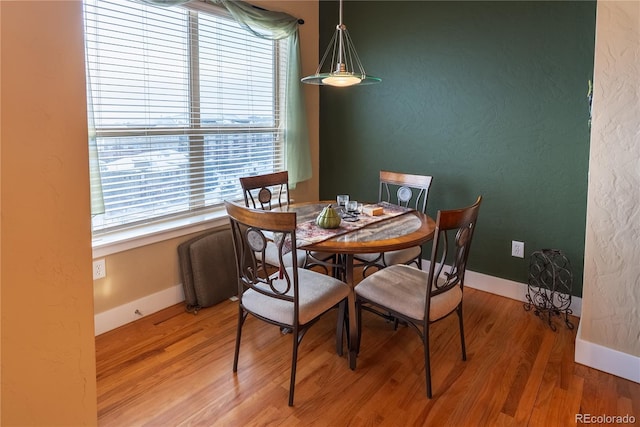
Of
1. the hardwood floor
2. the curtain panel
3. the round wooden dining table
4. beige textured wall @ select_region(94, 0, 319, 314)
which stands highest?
the curtain panel

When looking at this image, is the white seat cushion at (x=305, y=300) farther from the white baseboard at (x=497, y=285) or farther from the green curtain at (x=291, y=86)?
the green curtain at (x=291, y=86)

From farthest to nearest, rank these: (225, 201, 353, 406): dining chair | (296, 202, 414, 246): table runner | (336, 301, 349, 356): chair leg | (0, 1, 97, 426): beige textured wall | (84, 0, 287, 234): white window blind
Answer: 1. (84, 0, 287, 234): white window blind
2. (336, 301, 349, 356): chair leg
3. (296, 202, 414, 246): table runner
4. (225, 201, 353, 406): dining chair
5. (0, 1, 97, 426): beige textured wall

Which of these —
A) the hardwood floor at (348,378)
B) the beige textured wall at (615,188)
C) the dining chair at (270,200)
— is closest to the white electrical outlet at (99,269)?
the hardwood floor at (348,378)

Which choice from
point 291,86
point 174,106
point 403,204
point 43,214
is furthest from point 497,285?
point 43,214

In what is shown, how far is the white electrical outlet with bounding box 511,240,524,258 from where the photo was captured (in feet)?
10.6

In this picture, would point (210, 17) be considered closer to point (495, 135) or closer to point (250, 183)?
point (250, 183)

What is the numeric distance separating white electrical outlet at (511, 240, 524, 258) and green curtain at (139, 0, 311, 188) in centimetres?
181

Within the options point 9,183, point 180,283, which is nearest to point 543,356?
point 180,283

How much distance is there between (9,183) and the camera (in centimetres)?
78

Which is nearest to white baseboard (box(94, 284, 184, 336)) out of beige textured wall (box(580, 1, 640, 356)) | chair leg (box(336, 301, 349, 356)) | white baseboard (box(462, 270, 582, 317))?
chair leg (box(336, 301, 349, 356))

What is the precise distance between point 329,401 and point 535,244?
6.48 feet

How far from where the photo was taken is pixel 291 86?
3.73 metres

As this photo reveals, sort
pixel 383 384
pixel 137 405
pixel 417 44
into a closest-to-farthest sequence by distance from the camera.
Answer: pixel 137 405 < pixel 383 384 < pixel 417 44

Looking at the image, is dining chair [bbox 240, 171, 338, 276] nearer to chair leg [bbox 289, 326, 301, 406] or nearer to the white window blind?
the white window blind
